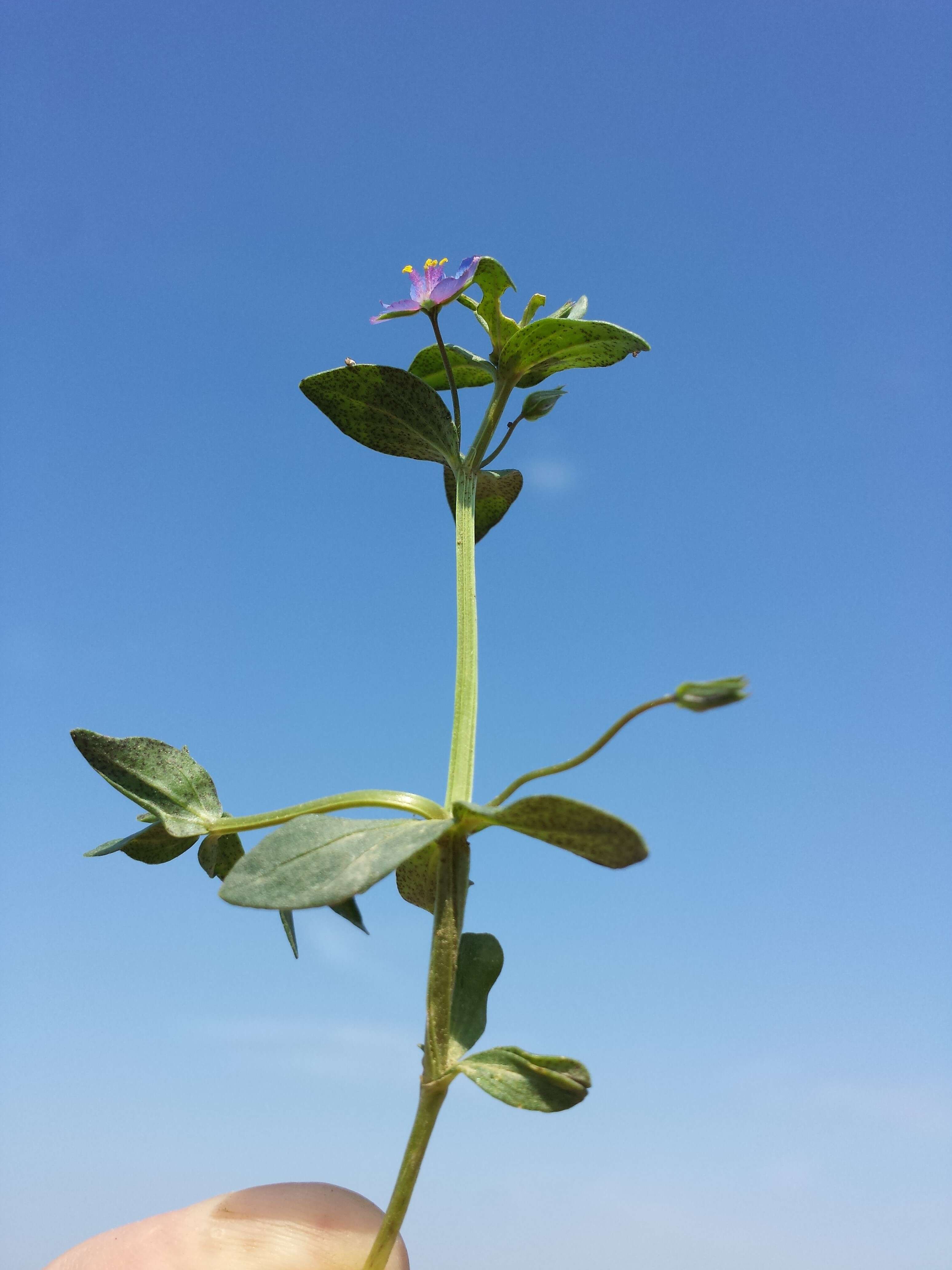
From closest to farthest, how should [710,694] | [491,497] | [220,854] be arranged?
1. [710,694]
2. [220,854]
3. [491,497]

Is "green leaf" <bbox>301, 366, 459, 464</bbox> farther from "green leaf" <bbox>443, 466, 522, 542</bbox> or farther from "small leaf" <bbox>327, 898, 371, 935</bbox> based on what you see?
"small leaf" <bbox>327, 898, 371, 935</bbox>

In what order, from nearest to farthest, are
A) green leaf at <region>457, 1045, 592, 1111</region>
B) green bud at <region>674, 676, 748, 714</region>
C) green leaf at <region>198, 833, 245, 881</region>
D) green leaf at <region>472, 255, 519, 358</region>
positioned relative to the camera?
green bud at <region>674, 676, 748, 714</region> → green leaf at <region>457, 1045, 592, 1111</region> → green leaf at <region>198, 833, 245, 881</region> → green leaf at <region>472, 255, 519, 358</region>

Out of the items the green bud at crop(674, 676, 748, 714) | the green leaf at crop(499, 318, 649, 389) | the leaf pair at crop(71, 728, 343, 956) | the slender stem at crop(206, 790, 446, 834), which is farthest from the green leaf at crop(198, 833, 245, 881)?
the green leaf at crop(499, 318, 649, 389)

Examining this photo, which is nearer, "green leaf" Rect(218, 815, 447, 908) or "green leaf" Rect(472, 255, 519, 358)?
"green leaf" Rect(218, 815, 447, 908)

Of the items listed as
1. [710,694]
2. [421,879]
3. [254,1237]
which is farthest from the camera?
[254,1237]

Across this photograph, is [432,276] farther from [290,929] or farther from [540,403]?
[290,929]

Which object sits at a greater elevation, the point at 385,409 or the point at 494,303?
the point at 494,303

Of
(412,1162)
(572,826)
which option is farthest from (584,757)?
(412,1162)
